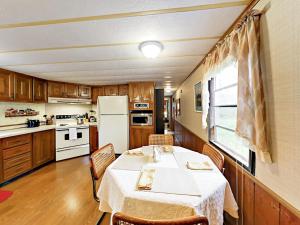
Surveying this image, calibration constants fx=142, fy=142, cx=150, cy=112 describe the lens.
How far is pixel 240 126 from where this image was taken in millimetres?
1078

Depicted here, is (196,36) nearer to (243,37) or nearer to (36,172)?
(243,37)

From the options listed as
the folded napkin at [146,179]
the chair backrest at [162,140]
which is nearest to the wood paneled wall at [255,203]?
the folded napkin at [146,179]

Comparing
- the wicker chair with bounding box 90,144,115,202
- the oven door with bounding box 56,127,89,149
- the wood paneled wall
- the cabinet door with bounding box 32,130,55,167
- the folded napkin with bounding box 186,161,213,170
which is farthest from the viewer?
the oven door with bounding box 56,127,89,149

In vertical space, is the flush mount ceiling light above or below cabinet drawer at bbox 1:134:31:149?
above

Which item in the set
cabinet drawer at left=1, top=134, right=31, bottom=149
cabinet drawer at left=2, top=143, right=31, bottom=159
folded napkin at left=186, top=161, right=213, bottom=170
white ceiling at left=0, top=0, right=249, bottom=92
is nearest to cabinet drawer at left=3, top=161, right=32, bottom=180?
cabinet drawer at left=2, top=143, right=31, bottom=159

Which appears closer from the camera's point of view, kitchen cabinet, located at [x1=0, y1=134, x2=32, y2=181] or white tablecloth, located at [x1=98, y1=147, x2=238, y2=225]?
white tablecloth, located at [x1=98, y1=147, x2=238, y2=225]

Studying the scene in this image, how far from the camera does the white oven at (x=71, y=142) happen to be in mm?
3510

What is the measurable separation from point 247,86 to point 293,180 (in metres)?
0.62

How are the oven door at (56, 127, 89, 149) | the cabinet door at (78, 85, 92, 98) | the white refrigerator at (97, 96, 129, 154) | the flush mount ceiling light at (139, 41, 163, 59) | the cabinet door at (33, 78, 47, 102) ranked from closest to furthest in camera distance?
the flush mount ceiling light at (139, 41, 163, 59), the cabinet door at (33, 78, 47, 102), the oven door at (56, 127, 89, 149), the white refrigerator at (97, 96, 129, 154), the cabinet door at (78, 85, 92, 98)

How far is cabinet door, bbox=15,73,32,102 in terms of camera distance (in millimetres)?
2824

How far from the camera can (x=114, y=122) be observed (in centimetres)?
377

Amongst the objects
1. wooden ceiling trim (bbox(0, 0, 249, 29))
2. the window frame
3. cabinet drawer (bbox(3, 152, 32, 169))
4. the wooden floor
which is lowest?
the wooden floor

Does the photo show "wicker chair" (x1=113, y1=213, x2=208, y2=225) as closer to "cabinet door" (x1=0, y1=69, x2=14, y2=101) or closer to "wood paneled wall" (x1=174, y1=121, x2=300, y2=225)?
"wood paneled wall" (x1=174, y1=121, x2=300, y2=225)

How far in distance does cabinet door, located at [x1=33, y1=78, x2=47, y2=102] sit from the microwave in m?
2.23
